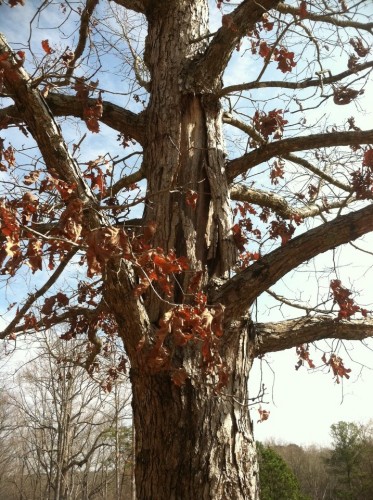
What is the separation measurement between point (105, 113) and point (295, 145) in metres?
1.41

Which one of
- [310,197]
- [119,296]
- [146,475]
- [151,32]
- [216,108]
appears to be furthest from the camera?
[310,197]

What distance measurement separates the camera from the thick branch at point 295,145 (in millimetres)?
2764

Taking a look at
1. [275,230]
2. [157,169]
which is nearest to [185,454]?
[157,169]

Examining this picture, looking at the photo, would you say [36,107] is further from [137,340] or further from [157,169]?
[137,340]

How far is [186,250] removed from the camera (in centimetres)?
273

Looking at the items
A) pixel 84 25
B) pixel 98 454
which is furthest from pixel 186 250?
pixel 98 454

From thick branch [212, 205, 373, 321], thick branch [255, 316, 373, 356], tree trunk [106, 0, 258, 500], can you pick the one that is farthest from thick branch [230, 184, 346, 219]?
thick branch [212, 205, 373, 321]

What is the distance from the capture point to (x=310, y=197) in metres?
4.47

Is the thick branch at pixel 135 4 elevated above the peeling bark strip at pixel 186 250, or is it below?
above

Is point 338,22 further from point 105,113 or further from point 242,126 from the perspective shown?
point 105,113

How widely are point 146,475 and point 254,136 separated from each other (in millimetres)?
2843

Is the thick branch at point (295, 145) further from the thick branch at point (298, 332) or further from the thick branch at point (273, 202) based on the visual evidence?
the thick branch at point (298, 332)

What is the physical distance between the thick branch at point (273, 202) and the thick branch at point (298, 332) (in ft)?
4.45

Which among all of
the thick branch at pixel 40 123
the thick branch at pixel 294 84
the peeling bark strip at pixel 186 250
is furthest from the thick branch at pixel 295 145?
the thick branch at pixel 40 123
